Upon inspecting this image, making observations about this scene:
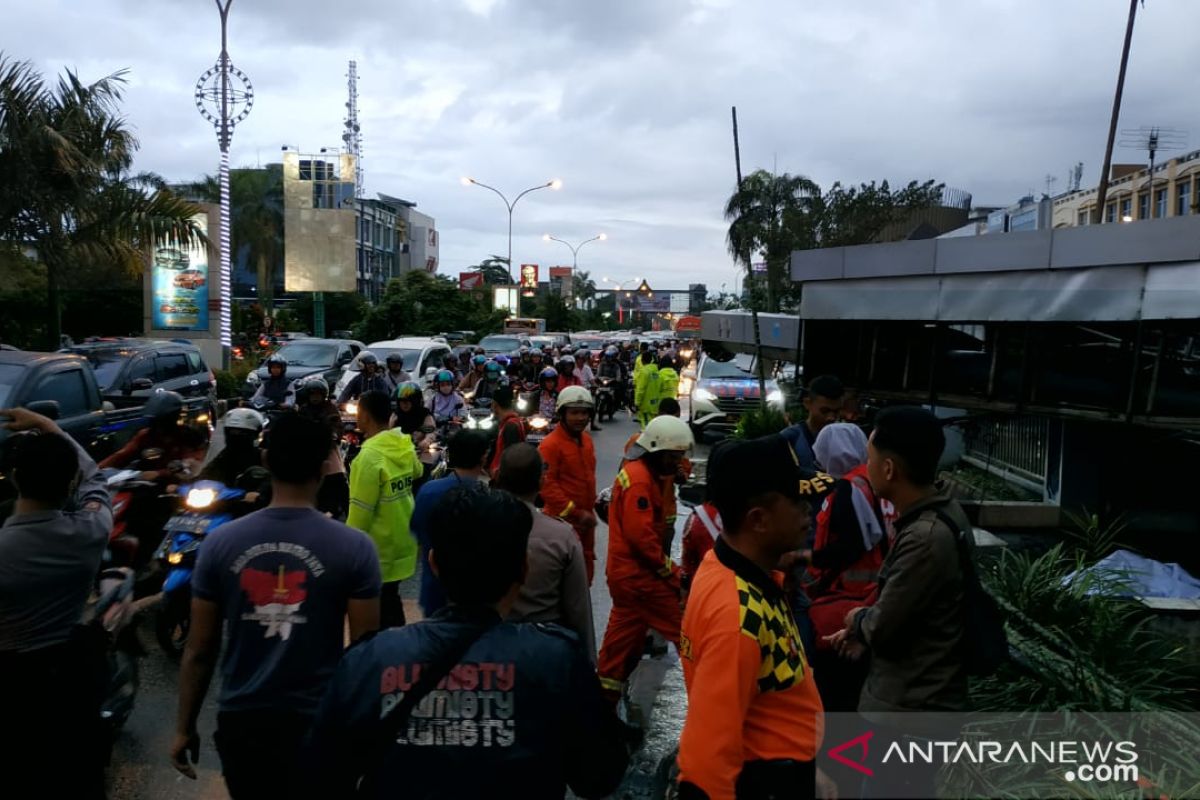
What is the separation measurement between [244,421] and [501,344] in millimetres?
25139

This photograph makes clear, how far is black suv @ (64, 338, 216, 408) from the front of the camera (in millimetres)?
13013

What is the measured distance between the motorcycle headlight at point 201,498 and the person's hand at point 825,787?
4830mm

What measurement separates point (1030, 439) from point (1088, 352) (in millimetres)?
2546

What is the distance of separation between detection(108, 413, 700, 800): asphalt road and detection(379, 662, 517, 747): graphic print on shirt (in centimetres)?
295

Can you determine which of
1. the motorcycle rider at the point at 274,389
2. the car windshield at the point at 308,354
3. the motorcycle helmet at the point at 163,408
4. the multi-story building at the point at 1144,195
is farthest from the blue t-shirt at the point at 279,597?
the multi-story building at the point at 1144,195

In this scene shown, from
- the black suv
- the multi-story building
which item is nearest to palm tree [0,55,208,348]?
the black suv

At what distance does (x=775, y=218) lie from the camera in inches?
1407

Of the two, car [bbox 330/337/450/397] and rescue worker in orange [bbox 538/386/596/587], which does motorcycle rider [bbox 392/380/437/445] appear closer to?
rescue worker in orange [bbox 538/386/596/587]

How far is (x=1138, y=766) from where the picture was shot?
381 cm

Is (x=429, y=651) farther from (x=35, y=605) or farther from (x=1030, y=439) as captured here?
(x=1030, y=439)

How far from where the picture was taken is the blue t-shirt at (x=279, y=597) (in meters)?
2.93

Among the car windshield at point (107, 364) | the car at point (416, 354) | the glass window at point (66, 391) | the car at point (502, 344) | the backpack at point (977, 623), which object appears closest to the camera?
the backpack at point (977, 623)

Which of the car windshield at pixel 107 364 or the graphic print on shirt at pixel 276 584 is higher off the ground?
the graphic print on shirt at pixel 276 584

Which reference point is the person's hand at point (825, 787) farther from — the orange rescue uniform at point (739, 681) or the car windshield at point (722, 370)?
the car windshield at point (722, 370)
